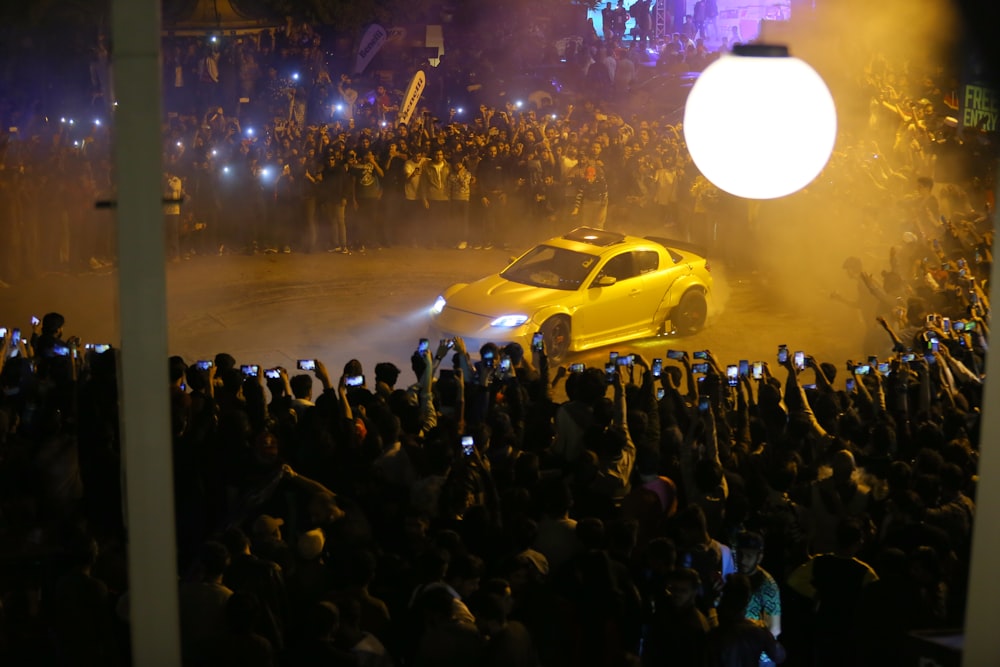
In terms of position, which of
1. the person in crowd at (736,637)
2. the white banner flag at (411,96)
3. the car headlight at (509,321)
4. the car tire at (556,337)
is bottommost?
the person in crowd at (736,637)

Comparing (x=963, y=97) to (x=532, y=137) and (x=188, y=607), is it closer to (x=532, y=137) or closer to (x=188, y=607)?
(x=532, y=137)

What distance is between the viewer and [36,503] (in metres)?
7.46

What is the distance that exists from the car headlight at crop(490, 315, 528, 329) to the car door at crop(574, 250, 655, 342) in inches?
31.9

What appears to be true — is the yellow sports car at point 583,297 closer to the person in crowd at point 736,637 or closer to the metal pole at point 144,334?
the person in crowd at point 736,637

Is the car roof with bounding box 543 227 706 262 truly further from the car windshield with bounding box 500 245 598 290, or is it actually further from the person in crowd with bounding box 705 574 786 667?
the person in crowd with bounding box 705 574 786 667

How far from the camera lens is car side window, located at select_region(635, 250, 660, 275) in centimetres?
1584

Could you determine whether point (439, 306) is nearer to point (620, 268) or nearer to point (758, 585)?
point (620, 268)

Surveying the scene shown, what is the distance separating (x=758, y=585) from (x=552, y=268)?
9.65 metres

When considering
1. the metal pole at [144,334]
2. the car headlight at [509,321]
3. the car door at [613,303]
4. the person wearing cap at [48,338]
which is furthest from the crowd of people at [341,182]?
the metal pole at [144,334]

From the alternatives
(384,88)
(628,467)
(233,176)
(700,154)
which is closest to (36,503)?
(628,467)

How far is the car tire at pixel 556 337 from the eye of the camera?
14.9 metres

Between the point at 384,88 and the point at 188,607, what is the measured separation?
2606cm

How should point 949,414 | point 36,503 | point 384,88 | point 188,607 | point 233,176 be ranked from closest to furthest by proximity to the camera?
point 188,607 → point 36,503 → point 949,414 → point 233,176 → point 384,88

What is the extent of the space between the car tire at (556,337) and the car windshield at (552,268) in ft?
1.51
